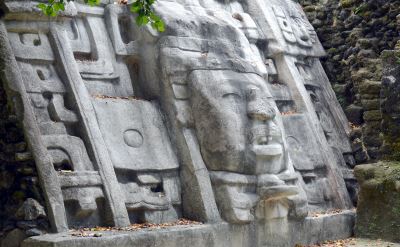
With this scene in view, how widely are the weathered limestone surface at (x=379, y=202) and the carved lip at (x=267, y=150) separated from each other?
1.65m

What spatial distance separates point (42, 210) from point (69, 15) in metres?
2.48

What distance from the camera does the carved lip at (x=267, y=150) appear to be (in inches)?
348

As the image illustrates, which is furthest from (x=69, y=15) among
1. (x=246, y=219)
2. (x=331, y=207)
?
(x=331, y=207)

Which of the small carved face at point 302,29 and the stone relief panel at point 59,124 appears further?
the small carved face at point 302,29

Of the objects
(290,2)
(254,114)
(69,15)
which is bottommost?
(254,114)

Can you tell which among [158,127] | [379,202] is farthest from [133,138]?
[379,202]

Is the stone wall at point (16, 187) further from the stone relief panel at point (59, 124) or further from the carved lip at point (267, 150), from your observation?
the carved lip at point (267, 150)

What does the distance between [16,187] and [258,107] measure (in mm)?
3064

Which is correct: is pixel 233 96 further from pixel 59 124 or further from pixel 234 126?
pixel 59 124

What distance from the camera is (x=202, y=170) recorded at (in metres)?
8.77

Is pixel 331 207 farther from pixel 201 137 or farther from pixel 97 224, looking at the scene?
pixel 97 224

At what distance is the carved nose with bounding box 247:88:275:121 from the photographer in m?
9.02

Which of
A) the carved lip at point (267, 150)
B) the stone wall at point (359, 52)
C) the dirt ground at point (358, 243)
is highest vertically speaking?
the stone wall at point (359, 52)

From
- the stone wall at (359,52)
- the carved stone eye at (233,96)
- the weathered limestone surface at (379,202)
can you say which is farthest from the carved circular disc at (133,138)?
the stone wall at (359,52)
